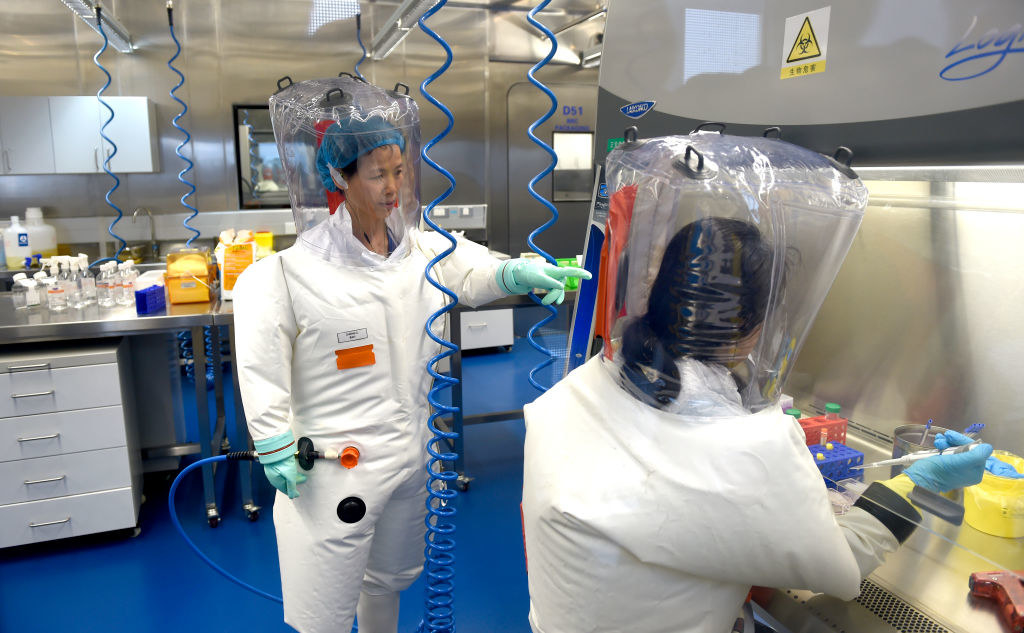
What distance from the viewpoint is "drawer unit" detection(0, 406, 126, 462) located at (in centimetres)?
264

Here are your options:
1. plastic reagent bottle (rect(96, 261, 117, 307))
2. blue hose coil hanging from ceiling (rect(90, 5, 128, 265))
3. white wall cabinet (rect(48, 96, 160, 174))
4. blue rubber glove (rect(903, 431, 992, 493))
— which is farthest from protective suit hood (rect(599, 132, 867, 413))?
white wall cabinet (rect(48, 96, 160, 174))

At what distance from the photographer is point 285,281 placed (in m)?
1.69

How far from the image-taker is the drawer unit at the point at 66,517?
8.79ft

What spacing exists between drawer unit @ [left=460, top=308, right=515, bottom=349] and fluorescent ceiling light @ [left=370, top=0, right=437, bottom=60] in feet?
6.99

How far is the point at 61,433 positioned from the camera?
2688 mm

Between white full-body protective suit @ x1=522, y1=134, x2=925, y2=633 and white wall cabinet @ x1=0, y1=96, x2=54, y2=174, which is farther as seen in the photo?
white wall cabinet @ x1=0, y1=96, x2=54, y2=174

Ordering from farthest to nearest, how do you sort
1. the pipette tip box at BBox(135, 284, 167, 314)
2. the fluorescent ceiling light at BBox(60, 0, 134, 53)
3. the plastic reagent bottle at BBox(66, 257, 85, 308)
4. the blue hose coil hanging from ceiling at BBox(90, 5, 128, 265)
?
the blue hose coil hanging from ceiling at BBox(90, 5, 128, 265) → the fluorescent ceiling light at BBox(60, 0, 134, 53) → the plastic reagent bottle at BBox(66, 257, 85, 308) → the pipette tip box at BBox(135, 284, 167, 314)

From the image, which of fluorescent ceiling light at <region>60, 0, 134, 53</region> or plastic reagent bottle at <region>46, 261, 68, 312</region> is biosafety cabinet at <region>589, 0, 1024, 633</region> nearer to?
plastic reagent bottle at <region>46, 261, 68, 312</region>

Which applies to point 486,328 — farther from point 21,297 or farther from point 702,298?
point 702,298

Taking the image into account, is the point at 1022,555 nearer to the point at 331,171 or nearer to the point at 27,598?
the point at 331,171

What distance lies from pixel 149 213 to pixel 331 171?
13.4ft

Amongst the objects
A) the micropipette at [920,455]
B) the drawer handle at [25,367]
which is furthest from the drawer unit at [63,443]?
the micropipette at [920,455]

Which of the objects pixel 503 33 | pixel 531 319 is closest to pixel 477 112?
pixel 503 33

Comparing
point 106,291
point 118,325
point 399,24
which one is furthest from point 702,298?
point 399,24
